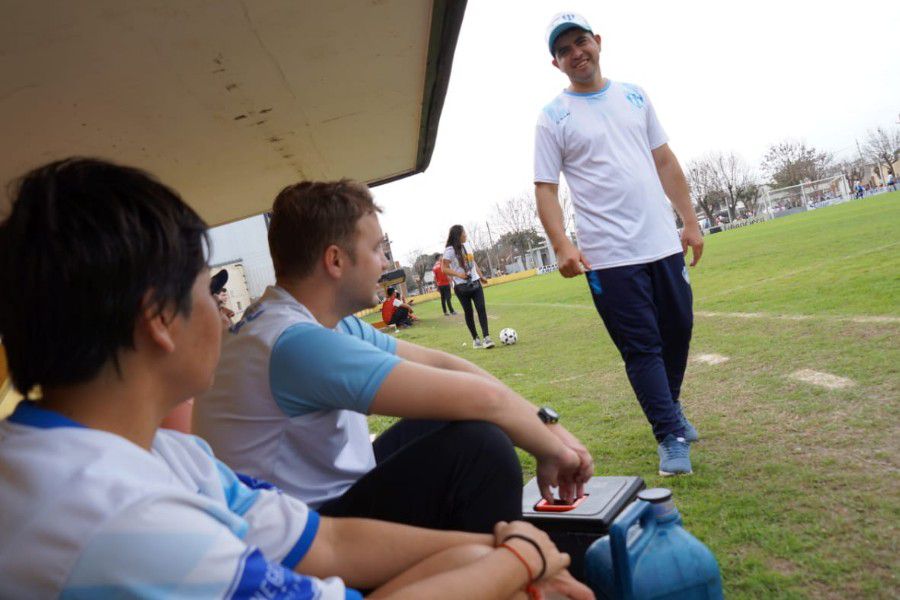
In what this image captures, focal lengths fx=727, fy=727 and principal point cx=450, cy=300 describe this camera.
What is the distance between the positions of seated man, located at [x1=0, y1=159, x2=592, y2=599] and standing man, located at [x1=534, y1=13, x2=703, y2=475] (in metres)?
2.46

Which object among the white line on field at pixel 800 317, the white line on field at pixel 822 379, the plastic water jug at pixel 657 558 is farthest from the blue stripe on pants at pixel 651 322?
the white line on field at pixel 800 317

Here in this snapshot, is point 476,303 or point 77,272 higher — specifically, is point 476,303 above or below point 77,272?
below

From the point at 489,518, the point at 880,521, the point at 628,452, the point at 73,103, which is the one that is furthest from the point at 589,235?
the point at 73,103

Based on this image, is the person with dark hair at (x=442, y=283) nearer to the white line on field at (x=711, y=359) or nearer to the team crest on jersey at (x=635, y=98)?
the white line on field at (x=711, y=359)

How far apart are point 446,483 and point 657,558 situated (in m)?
0.58

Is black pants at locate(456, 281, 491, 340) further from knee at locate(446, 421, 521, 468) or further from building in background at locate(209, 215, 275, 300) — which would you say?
building in background at locate(209, 215, 275, 300)

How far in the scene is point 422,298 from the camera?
49.9 metres

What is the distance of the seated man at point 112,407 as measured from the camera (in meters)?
0.93

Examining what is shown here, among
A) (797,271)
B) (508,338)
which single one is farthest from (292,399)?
(797,271)

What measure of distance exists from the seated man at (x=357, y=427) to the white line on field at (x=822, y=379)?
282cm

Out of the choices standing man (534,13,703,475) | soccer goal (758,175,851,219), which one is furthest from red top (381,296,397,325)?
soccer goal (758,175,851,219)

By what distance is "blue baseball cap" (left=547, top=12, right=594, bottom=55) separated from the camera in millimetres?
3742

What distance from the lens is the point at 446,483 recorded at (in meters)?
1.94

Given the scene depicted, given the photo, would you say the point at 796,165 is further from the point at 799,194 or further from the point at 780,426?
the point at 780,426
